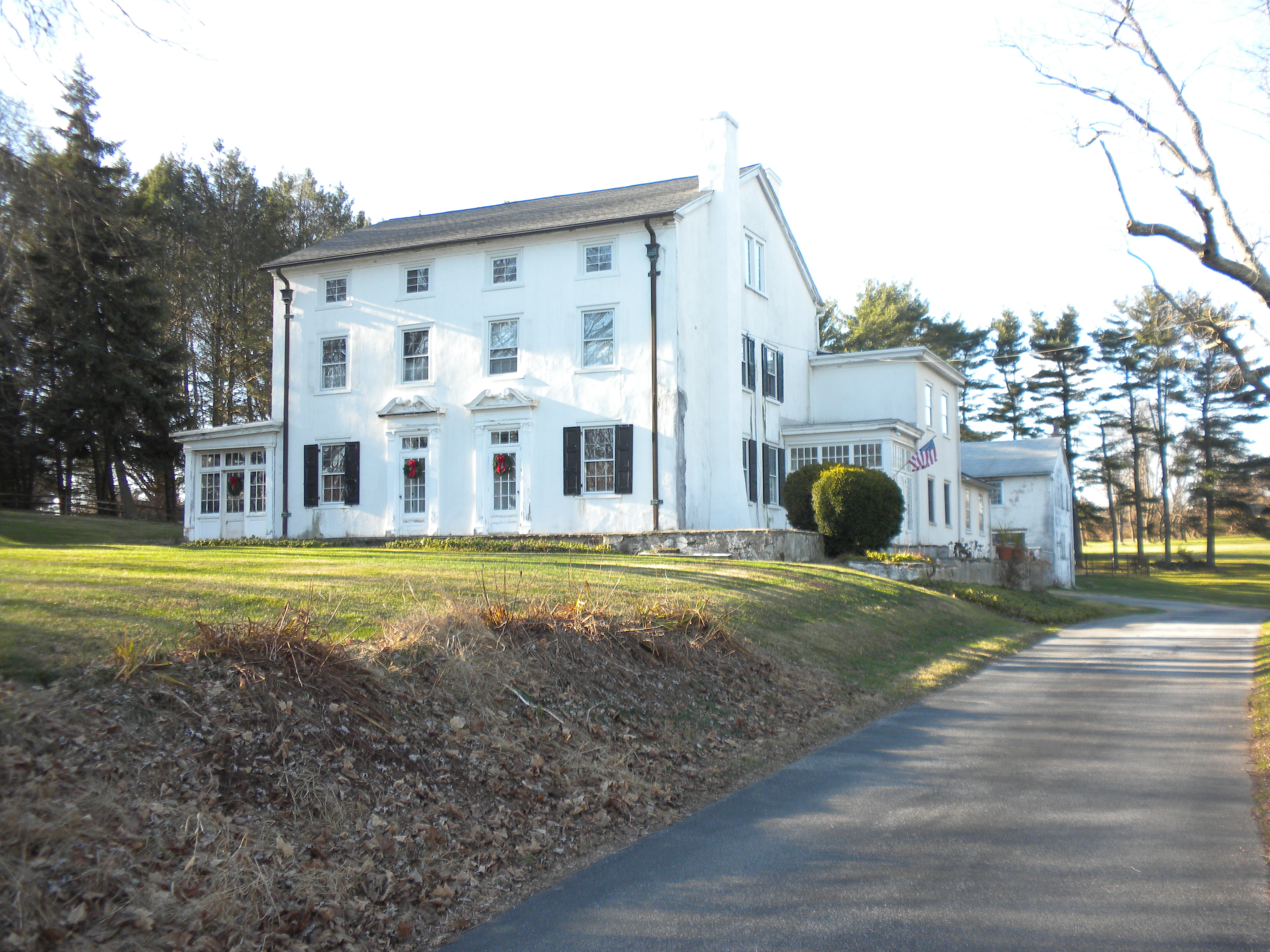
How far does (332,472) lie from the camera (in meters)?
26.8

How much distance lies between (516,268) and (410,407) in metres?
4.46

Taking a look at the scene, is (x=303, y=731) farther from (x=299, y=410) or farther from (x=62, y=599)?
(x=299, y=410)

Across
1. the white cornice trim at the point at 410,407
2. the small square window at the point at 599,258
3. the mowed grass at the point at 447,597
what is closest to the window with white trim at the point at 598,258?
the small square window at the point at 599,258

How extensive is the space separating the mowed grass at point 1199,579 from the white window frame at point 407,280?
95.4 ft

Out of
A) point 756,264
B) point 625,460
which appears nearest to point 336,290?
point 625,460

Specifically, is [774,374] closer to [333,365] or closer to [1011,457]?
[333,365]

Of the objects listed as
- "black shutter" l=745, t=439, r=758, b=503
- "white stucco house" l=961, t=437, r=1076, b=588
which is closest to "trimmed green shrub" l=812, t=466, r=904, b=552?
"black shutter" l=745, t=439, r=758, b=503

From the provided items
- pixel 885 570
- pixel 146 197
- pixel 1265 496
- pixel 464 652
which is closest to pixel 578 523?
pixel 885 570

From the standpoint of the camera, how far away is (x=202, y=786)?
4.93 meters

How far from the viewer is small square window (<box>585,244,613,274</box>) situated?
24.5 metres

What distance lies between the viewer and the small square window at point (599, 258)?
2453cm

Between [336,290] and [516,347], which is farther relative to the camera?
[336,290]

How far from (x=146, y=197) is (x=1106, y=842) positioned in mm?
40617

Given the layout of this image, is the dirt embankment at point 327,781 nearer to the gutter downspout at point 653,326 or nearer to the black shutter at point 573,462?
the gutter downspout at point 653,326
